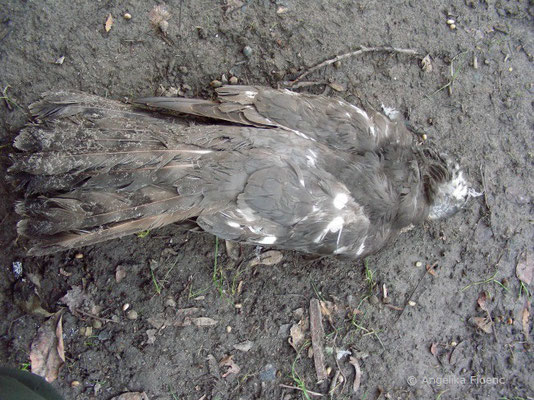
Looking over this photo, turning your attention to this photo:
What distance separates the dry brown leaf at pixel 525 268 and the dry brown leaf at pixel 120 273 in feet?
11.3

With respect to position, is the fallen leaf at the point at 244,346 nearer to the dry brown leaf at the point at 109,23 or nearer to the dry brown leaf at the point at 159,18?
the dry brown leaf at the point at 159,18

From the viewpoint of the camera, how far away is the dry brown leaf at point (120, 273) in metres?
3.18

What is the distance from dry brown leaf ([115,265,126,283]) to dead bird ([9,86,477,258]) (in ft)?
3.04

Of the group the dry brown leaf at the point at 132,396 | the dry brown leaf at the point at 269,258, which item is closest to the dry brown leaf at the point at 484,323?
the dry brown leaf at the point at 269,258

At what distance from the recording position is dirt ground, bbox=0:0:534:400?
121 inches

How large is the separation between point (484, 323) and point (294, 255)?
6.02 feet

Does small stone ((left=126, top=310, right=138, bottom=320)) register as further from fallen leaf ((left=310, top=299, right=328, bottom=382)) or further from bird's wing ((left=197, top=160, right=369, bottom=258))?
fallen leaf ((left=310, top=299, right=328, bottom=382))

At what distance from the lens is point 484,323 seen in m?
3.64

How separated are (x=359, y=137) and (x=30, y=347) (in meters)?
2.83

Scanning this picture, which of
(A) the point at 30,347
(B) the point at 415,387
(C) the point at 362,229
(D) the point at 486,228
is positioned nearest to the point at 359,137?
(C) the point at 362,229

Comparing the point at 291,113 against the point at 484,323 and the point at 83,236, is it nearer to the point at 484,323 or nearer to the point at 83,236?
the point at 83,236

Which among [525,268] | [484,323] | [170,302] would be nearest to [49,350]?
[170,302]

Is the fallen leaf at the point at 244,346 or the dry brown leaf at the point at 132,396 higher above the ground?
the fallen leaf at the point at 244,346

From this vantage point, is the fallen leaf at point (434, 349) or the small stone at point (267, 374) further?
the fallen leaf at point (434, 349)
